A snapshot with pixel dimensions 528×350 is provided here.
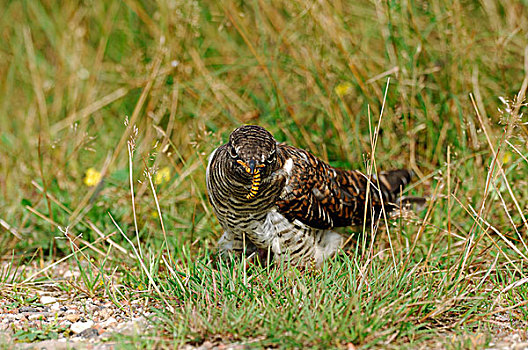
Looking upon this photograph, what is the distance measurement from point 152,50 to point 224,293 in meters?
2.85

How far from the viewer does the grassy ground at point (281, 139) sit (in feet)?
8.89

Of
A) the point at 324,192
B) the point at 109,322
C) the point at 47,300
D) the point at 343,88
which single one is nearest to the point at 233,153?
the point at 324,192

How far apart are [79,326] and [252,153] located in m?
1.14

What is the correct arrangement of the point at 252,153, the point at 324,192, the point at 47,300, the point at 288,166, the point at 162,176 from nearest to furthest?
the point at 252,153, the point at 47,300, the point at 288,166, the point at 324,192, the point at 162,176

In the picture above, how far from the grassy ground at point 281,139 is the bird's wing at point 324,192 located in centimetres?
23

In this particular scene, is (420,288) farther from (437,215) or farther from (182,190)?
(182,190)

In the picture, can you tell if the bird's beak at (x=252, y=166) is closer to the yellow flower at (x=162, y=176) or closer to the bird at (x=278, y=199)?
the bird at (x=278, y=199)

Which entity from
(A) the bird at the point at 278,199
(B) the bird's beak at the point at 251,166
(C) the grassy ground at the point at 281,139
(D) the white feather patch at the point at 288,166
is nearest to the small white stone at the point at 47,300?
(C) the grassy ground at the point at 281,139

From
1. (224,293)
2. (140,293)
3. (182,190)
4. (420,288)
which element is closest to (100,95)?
A: (182,190)

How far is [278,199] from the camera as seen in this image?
323 centimetres

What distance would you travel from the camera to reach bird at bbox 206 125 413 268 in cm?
299

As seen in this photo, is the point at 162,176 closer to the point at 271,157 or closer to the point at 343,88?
the point at 271,157

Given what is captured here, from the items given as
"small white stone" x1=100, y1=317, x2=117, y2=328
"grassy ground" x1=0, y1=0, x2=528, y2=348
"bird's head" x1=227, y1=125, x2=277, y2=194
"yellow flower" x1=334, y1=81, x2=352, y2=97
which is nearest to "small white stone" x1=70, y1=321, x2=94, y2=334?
"small white stone" x1=100, y1=317, x2=117, y2=328

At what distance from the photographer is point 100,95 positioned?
5.32 metres
